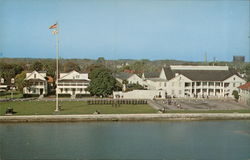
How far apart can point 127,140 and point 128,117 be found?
315 inches

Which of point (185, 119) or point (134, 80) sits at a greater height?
point (134, 80)

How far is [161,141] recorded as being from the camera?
25.2 meters

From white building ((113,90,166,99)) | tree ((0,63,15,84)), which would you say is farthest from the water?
tree ((0,63,15,84))

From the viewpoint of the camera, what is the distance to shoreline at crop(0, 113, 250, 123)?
32250 millimetres

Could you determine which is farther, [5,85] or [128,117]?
[5,85]

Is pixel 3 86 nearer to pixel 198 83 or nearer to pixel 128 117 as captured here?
pixel 198 83

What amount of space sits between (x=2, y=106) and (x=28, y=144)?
17334 millimetres

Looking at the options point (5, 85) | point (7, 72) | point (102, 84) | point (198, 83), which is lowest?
point (5, 85)

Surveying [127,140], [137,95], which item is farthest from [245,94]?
[127,140]

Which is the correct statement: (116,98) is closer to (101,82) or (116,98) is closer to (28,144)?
(101,82)

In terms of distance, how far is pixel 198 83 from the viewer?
55500 mm

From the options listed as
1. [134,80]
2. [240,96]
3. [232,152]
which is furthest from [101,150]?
[134,80]

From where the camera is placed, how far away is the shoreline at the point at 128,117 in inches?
1270

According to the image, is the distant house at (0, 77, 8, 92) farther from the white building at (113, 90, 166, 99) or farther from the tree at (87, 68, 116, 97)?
the white building at (113, 90, 166, 99)
